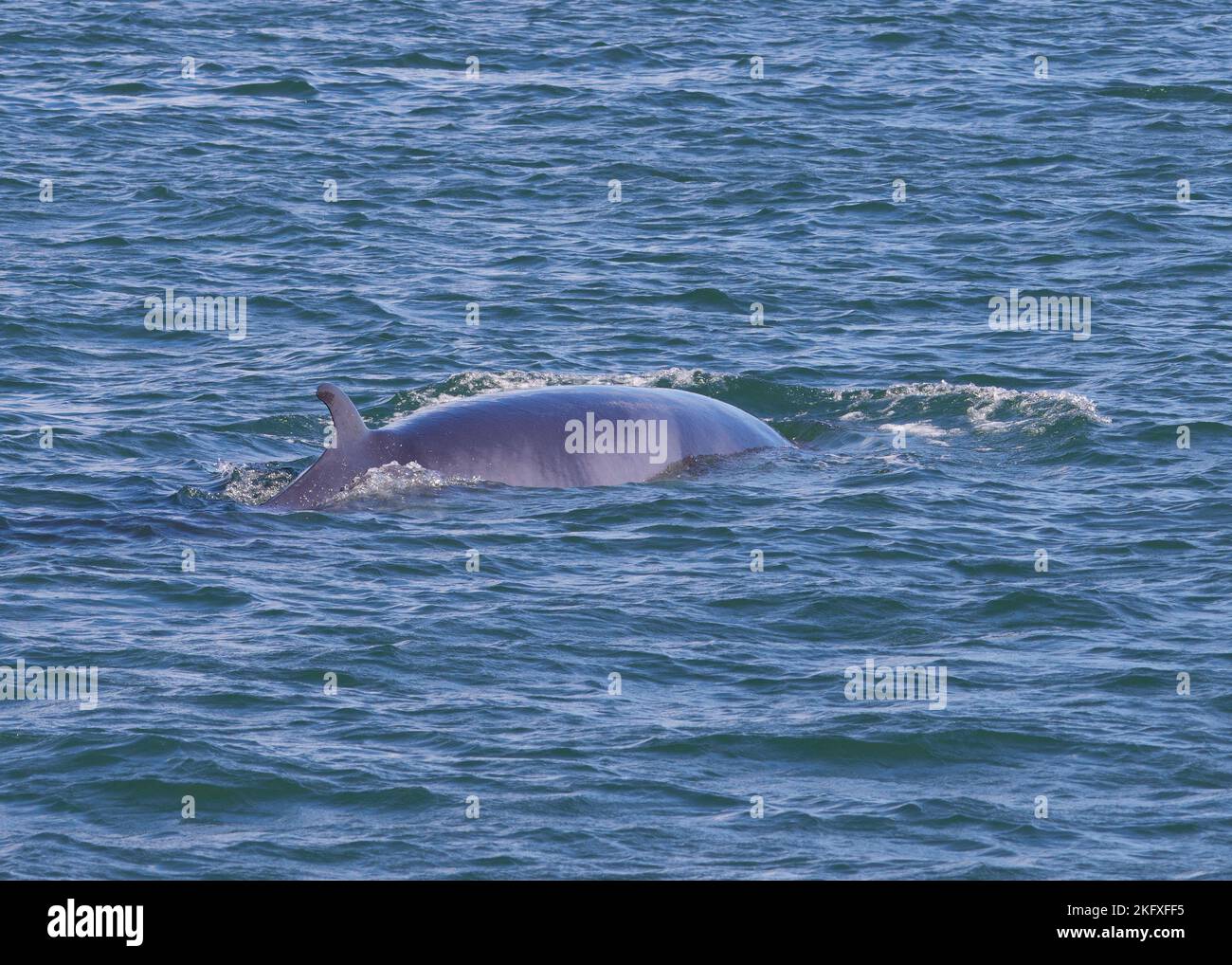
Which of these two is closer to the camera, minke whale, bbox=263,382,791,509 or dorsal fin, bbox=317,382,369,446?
dorsal fin, bbox=317,382,369,446

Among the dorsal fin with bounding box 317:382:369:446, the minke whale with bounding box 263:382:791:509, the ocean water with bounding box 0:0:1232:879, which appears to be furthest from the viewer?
the minke whale with bounding box 263:382:791:509

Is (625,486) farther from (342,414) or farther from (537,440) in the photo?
(342,414)

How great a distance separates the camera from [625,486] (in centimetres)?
2027

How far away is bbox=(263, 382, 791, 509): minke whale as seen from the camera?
63.4 ft

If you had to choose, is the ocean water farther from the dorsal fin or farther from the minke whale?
the dorsal fin

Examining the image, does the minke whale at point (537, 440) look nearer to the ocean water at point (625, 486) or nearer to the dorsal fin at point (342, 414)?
the dorsal fin at point (342, 414)

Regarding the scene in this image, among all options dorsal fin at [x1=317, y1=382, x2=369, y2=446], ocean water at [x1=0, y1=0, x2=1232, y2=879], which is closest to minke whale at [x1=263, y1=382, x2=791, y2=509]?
dorsal fin at [x1=317, y1=382, x2=369, y2=446]

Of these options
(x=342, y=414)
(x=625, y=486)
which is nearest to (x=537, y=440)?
(x=625, y=486)

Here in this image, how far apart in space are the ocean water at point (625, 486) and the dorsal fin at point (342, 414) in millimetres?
743

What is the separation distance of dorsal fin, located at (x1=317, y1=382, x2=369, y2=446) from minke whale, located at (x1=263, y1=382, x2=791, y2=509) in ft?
0.05

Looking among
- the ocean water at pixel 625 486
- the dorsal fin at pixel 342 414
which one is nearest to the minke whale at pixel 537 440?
the dorsal fin at pixel 342 414

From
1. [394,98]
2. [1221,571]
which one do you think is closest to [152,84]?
[394,98]

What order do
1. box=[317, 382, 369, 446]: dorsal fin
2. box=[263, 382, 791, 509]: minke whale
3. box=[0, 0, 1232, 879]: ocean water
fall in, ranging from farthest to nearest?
box=[263, 382, 791, 509]: minke whale, box=[317, 382, 369, 446]: dorsal fin, box=[0, 0, 1232, 879]: ocean water

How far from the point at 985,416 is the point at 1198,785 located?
10.3 m
